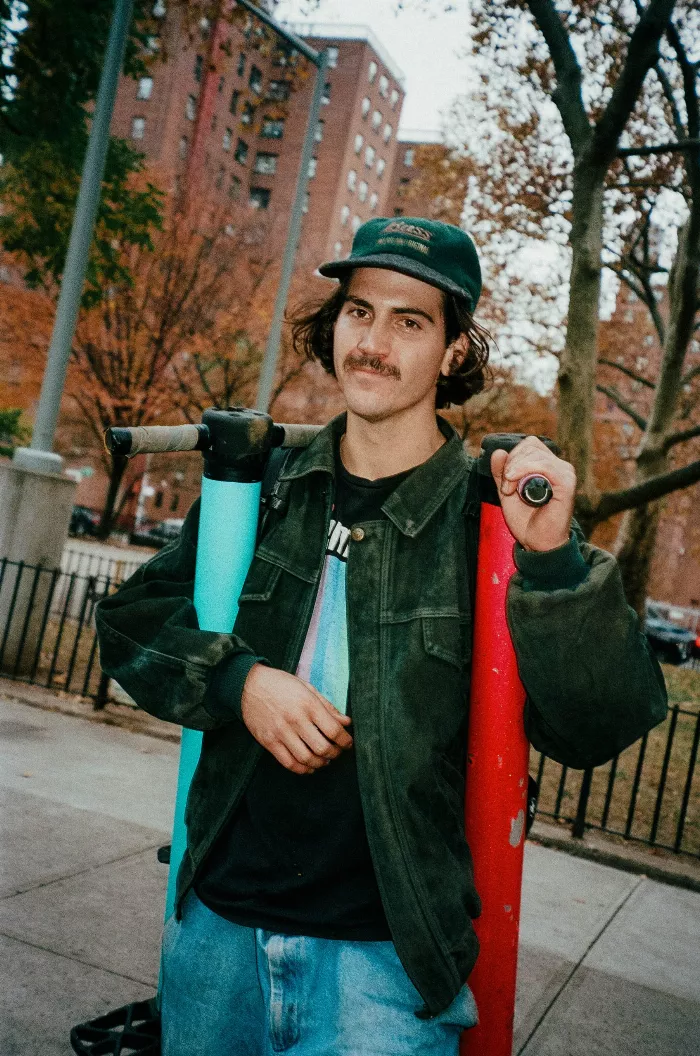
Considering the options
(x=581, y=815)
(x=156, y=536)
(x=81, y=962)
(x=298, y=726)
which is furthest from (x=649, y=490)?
(x=156, y=536)

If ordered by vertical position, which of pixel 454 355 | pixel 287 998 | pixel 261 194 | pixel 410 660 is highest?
pixel 261 194

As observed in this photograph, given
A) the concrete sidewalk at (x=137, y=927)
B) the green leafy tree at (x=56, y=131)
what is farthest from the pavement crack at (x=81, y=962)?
the green leafy tree at (x=56, y=131)

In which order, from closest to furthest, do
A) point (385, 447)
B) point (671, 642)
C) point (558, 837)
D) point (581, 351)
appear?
point (385, 447), point (558, 837), point (581, 351), point (671, 642)

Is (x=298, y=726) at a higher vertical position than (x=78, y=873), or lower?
higher

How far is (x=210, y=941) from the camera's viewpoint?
1736 millimetres

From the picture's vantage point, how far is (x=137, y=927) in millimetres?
3816

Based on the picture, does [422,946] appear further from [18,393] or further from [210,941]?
[18,393]

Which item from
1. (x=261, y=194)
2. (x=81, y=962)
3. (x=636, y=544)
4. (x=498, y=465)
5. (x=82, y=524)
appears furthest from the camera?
(x=261, y=194)

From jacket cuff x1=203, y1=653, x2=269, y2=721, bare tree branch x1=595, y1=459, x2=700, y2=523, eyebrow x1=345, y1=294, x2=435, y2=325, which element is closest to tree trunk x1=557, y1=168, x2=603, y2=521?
bare tree branch x1=595, y1=459, x2=700, y2=523

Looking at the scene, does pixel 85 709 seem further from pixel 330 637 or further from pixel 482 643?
pixel 482 643

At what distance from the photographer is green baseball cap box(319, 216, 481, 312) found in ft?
6.29

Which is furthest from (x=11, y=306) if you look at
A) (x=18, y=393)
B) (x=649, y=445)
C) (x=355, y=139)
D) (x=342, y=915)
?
(x=355, y=139)

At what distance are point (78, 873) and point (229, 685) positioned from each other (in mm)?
2941

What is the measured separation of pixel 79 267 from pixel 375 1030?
25.4ft
